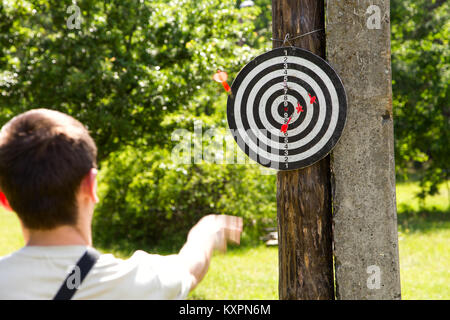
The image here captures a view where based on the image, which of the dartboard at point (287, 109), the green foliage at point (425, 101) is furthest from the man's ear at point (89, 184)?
the green foliage at point (425, 101)

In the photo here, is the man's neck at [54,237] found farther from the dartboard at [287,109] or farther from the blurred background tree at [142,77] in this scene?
the blurred background tree at [142,77]

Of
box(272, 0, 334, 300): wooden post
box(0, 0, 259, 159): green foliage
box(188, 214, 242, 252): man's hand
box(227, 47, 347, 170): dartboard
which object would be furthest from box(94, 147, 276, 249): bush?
box(188, 214, 242, 252): man's hand

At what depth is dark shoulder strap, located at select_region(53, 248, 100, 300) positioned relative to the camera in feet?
4.18

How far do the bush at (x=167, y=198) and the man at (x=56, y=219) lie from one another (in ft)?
19.7

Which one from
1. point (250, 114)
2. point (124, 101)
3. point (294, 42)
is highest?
point (124, 101)

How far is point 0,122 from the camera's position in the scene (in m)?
6.51

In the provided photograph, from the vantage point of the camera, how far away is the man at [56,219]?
1.28 meters

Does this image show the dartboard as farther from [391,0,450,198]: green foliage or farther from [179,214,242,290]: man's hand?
[391,0,450,198]: green foliage

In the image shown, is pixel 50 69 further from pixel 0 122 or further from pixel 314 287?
pixel 314 287

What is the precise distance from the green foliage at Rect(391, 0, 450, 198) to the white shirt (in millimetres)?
9912

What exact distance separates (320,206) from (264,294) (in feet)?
10.7

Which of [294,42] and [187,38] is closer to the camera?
[294,42]

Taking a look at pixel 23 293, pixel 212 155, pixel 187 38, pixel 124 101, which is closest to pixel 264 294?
pixel 212 155

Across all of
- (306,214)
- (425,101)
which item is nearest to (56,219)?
(306,214)
